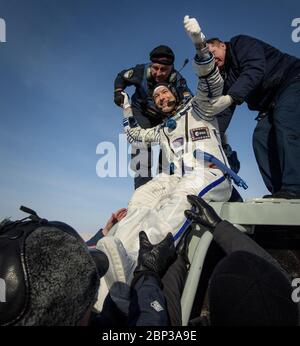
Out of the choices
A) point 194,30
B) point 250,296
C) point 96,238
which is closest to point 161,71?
point 194,30

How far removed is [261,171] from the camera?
2.88m

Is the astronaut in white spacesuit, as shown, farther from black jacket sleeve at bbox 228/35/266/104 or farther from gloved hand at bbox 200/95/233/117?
black jacket sleeve at bbox 228/35/266/104

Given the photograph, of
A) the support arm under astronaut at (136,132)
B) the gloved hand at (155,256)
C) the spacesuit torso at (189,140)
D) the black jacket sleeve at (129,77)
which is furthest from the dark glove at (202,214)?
the black jacket sleeve at (129,77)

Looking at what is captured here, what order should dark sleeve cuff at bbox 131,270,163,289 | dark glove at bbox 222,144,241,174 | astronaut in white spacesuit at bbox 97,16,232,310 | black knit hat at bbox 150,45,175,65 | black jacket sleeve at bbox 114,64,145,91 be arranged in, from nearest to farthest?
dark sleeve cuff at bbox 131,270,163,289 < astronaut in white spacesuit at bbox 97,16,232,310 < dark glove at bbox 222,144,241,174 < black knit hat at bbox 150,45,175,65 < black jacket sleeve at bbox 114,64,145,91

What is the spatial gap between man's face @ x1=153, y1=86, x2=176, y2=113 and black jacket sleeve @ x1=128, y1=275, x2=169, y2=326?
190 cm

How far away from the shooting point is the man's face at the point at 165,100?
9.38 feet

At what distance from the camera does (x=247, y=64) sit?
8.27 feet

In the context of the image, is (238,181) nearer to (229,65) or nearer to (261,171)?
(261,171)

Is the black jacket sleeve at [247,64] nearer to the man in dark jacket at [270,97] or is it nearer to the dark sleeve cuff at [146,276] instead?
the man in dark jacket at [270,97]

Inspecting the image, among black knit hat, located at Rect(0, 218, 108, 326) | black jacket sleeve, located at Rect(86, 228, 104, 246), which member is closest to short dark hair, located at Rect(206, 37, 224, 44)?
black jacket sleeve, located at Rect(86, 228, 104, 246)

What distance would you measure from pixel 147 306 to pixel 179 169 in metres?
1.58

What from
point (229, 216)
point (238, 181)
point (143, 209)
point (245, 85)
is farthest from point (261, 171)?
point (143, 209)

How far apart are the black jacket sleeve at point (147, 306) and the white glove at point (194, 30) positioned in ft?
5.60

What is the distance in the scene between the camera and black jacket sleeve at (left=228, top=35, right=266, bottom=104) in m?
2.30
